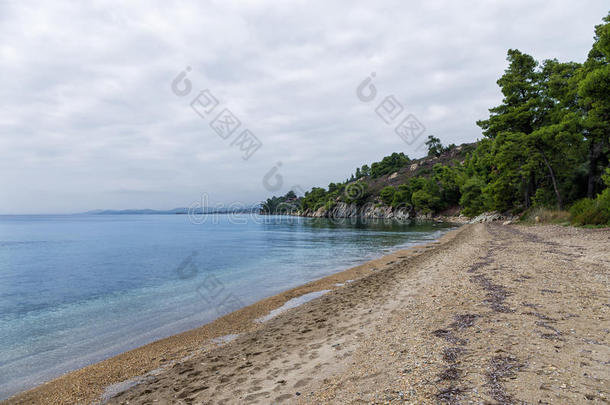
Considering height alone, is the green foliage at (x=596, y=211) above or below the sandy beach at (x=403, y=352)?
above

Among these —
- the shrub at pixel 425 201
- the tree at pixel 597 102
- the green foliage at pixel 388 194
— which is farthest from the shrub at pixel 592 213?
the green foliage at pixel 388 194

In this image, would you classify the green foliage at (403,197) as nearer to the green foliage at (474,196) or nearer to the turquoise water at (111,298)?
the green foliage at (474,196)

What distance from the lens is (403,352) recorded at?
538cm

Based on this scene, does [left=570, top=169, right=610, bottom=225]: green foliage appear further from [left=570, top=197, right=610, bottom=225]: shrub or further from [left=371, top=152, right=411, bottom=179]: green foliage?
[left=371, top=152, right=411, bottom=179]: green foliage

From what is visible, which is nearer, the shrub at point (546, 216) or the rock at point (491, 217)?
the shrub at point (546, 216)

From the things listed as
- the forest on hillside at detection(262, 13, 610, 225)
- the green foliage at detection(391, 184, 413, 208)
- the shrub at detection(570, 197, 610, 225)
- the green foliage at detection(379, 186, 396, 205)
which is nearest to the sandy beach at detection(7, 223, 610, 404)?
the shrub at detection(570, 197, 610, 225)

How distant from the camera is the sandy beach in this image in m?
4.00

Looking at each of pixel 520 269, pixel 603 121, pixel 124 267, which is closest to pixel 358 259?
pixel 520 269

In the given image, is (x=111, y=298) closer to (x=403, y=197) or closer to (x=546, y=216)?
(x=546, y=216)

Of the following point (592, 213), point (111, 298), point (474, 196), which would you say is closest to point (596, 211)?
point (592, 213)

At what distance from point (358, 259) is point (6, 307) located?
20767 millimetres

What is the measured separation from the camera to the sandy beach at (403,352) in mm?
4004

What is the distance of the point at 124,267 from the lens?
83.4 ft

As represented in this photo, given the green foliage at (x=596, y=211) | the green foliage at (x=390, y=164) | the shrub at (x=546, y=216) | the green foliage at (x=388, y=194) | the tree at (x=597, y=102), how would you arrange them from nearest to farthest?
the tree at (x=597, y=102), the green foliage at (x=596, y=211), the shrub at (x=546, y=216), the green foliage at (x=388, y=194), the green foliage at (x=390, y=164)
